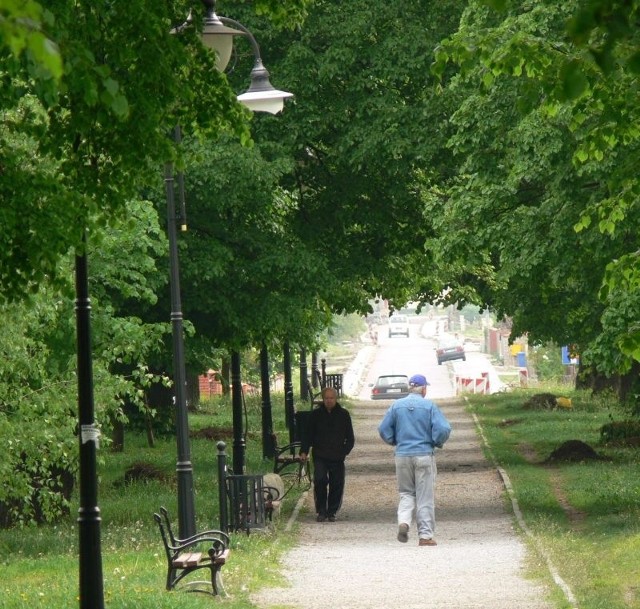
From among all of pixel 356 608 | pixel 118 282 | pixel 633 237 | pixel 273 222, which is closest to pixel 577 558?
pixel 356 608

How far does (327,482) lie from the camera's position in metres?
20.1

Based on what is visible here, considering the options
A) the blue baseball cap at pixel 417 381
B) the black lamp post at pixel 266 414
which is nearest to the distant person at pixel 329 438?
the blue baseball cap at pixel 417 381

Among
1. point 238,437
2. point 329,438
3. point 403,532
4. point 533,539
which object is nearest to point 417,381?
point 403,532

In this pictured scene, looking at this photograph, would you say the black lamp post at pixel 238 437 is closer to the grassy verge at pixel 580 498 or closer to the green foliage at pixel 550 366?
the grassy verge at pixel 580 498

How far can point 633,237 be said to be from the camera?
1927 cm

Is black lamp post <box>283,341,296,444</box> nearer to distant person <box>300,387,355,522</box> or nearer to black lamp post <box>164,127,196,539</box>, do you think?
distant person <box>300,387,355,522</box>

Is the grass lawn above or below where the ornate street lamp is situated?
below

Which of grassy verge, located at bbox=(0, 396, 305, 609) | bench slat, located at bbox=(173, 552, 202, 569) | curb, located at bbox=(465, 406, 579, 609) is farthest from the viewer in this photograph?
bench slat, located at bbox=(173, 552, 202, 569)

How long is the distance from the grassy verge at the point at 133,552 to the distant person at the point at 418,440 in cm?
159

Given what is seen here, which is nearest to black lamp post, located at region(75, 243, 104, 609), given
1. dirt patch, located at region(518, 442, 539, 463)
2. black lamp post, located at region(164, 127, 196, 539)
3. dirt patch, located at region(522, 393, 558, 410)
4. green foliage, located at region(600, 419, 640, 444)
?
black lamp post, located at region(164, 127, 196, 539)

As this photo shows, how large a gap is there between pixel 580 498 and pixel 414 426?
20.1ft

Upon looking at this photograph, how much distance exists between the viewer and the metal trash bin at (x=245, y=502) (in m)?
18.2

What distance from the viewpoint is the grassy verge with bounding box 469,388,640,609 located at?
46.2 feet

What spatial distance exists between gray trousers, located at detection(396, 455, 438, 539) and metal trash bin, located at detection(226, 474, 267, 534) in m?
2.01
